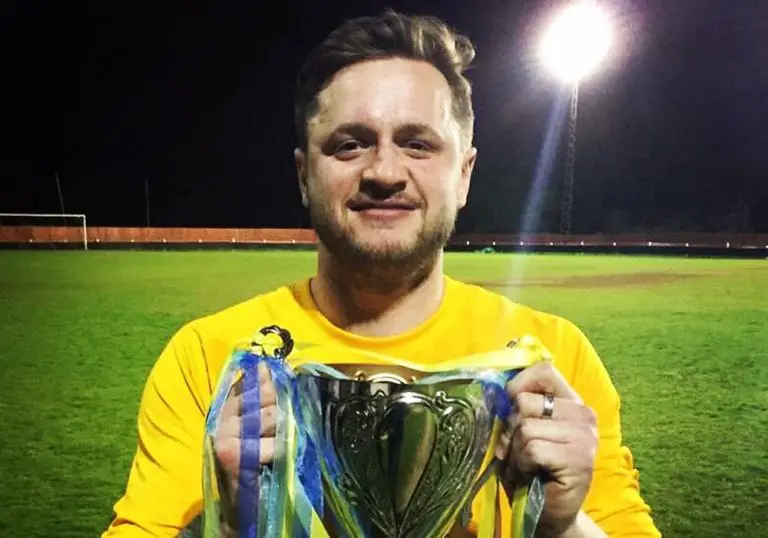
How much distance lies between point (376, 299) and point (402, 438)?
28 centimetres

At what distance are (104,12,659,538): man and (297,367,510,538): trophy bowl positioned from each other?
159 millimetres

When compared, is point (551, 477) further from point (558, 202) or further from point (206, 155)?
point (558, 202)

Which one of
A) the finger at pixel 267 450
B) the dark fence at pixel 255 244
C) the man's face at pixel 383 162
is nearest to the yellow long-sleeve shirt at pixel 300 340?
the man's face at pixel 383 162

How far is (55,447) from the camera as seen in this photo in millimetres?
2525

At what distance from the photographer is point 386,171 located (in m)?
0.92

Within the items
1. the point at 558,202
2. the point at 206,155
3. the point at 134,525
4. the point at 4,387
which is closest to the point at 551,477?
the point at 134,525

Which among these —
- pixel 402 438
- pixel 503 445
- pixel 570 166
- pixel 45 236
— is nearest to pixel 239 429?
pixel 402 438

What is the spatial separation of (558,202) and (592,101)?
75cm

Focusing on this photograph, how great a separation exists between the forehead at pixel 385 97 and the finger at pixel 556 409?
0.37 metres

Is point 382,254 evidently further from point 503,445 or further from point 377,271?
point 503,445

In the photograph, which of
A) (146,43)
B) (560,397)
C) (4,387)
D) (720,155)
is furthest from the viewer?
(720,155)

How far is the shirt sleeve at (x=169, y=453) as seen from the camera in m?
0.96

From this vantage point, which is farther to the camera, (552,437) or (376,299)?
(376,299)

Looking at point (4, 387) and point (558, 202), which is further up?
point (558, 202)
